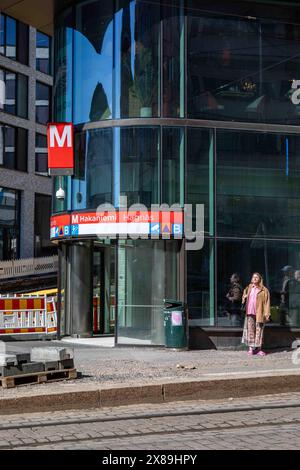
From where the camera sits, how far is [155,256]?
16.8 meters

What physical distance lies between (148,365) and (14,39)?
35.0 meters

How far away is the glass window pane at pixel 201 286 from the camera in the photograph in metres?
16.6

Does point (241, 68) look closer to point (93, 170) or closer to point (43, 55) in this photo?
point (93, 170)

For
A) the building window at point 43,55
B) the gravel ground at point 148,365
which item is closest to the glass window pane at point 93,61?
the gravel ground at point 148,365

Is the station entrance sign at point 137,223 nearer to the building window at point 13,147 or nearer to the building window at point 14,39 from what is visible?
the building window at point 13,147

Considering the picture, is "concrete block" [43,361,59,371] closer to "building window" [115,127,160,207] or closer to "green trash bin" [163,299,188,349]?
"green trash bin" [163,299,188,349]

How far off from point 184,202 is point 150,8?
4.69 meters

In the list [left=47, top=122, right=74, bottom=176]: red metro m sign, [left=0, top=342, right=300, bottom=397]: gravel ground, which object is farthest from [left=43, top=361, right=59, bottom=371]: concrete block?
[left=47, top=122, right=74, bottom=176]: red metro m sign

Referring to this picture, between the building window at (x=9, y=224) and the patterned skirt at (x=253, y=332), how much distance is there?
29.9 meters

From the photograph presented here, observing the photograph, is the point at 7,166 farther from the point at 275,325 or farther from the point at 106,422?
the point at 106,422

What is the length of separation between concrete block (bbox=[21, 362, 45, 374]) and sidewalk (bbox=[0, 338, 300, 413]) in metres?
0.27

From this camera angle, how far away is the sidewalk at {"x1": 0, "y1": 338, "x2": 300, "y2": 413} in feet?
30.8

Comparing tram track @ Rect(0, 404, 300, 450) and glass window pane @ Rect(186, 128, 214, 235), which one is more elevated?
glass window pane @ Rect(186, 128, 214, 235)
